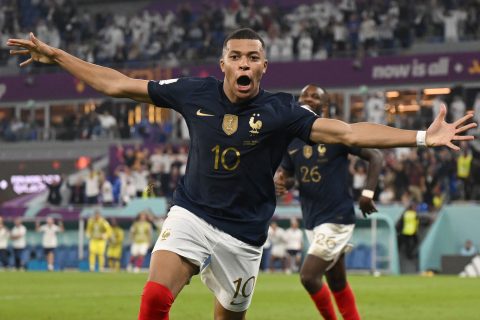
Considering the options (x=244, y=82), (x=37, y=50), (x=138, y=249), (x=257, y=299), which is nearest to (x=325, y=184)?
(x=244, y=82)

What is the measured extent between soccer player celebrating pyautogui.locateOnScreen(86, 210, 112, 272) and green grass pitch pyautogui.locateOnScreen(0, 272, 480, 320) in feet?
23.4

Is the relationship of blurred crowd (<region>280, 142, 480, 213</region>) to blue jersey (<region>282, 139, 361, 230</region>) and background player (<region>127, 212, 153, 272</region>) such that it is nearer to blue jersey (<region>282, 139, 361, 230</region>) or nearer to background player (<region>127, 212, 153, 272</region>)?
background player (<region>127, 212, 153, 272</region>)

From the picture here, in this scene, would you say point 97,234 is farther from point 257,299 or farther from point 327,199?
point 327,199

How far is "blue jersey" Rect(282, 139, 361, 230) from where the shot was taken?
1131 centimetres

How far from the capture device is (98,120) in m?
43.6

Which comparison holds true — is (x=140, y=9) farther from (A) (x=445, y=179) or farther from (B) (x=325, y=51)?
(A) (x=445, y=179)

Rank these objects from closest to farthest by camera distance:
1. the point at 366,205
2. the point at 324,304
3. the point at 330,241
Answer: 1. the point at 324,304
2. the point at 366,205
3. the point at 330,241

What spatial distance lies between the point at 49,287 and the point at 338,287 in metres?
10.7

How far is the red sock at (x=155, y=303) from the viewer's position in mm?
6828

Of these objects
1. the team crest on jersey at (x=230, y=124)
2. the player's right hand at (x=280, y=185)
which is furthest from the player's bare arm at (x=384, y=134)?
the player's right hand at (x=280, y=185)

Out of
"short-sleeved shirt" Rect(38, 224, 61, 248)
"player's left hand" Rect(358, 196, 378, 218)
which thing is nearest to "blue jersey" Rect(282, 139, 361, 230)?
"player's left hand" Rect(358, 196, 378, 218)

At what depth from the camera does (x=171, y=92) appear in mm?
7531

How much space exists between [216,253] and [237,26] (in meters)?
36.4

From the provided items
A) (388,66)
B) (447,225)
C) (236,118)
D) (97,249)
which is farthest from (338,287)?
(388,66)
